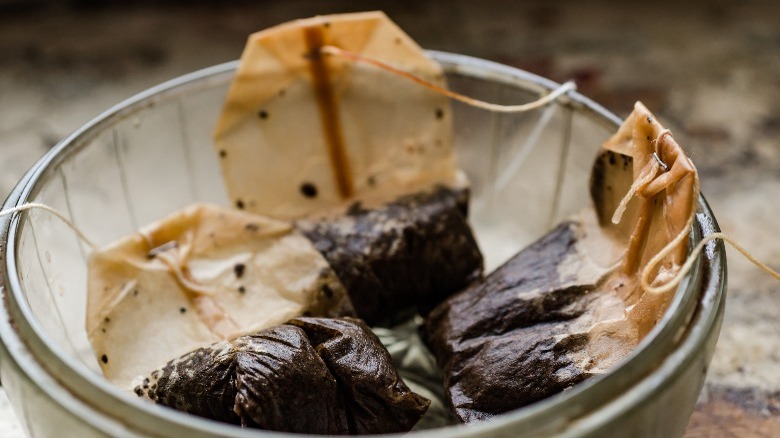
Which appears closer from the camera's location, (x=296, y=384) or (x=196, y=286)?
(x=296, y=384)

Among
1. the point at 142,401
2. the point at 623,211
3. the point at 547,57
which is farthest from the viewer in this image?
the point at 547,57

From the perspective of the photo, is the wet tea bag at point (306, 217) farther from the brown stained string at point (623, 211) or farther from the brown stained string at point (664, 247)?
the brown stained string at point (664, 247)

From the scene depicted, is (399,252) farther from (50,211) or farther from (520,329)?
(50,211)

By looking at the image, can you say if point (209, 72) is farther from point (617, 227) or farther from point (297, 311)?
point (617, 227)

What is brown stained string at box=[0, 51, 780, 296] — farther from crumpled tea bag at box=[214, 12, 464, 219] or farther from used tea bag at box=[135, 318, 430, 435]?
used tea bag at box=[135, 318, 430, 435]

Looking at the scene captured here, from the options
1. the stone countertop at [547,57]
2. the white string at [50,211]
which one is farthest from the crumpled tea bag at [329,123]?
the stone countertop at [547,57]

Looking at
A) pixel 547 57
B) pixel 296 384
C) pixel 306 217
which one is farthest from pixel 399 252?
pixel 547 57
